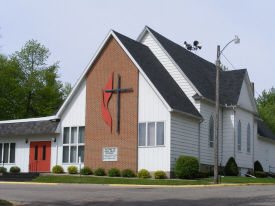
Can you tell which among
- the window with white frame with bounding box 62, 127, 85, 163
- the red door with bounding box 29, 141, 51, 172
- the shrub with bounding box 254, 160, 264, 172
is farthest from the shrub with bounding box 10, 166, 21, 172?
the shrub with bounding box 254, 160, 264, 172

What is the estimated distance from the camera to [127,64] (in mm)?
28266

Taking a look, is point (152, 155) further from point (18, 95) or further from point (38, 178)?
point (18, 95)

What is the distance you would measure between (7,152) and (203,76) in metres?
16.9

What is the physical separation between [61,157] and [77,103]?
4095 mm

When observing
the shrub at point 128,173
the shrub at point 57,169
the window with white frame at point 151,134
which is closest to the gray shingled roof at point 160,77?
the window with white frame at point 151,134

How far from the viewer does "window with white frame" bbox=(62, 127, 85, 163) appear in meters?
29.7

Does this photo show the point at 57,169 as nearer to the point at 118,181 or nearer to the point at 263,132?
the point at 118,181

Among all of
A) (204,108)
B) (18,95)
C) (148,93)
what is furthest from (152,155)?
(18,95)

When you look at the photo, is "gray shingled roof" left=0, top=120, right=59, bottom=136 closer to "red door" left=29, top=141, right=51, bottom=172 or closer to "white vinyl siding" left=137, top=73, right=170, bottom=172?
"red door" left=29, top=141, right=51, bottom=172

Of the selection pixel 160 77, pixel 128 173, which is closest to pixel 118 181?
pixel 128 173

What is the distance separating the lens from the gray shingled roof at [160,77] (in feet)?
89.2

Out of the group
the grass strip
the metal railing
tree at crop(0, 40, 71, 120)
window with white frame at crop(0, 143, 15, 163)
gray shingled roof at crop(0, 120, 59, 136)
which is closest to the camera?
the grass strip

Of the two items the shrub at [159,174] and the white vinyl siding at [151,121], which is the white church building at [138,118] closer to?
the white vinyl siding at [151,121]

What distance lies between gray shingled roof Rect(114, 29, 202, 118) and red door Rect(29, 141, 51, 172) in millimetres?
9444
